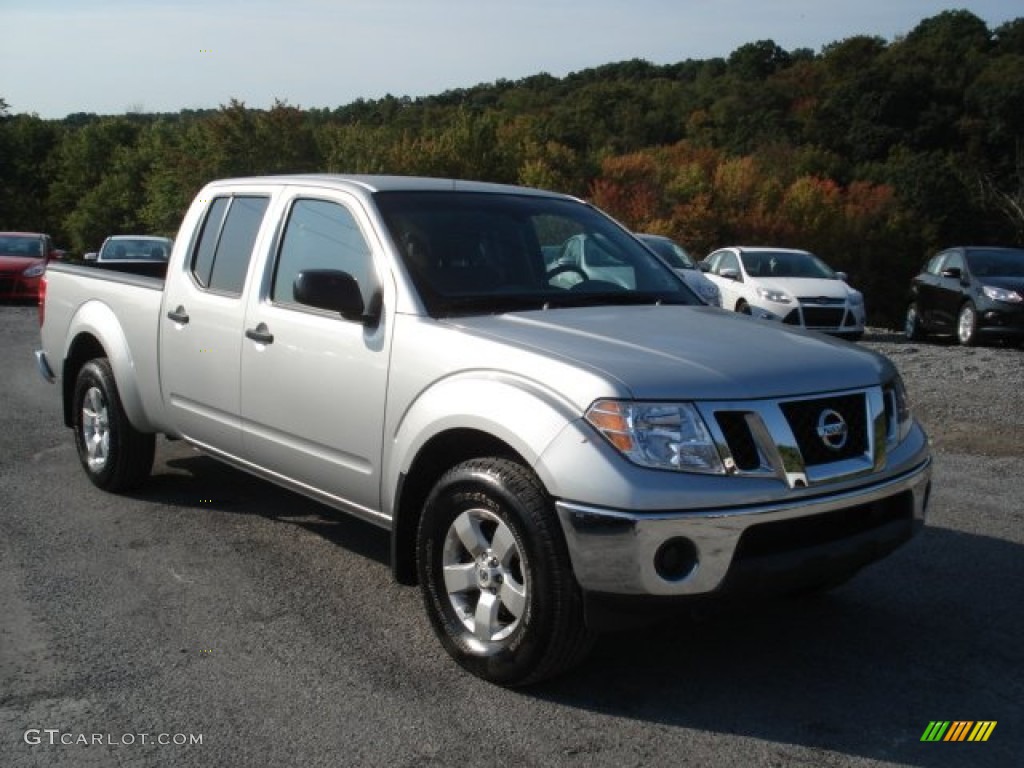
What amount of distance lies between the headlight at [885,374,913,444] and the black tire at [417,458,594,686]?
55.9 inches

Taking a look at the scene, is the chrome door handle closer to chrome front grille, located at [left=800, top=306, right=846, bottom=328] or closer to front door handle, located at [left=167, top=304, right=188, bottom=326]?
front door handle, located at [left=167, top=304, right=188, bottom=326]

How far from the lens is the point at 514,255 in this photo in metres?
5.09

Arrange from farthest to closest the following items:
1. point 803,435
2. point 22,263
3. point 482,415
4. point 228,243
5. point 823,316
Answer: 1. point 22,263
2. point 823,316
3. point 228,243
4. point 482,415
5. point 803,435

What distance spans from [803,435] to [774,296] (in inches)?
563

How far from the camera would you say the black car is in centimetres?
1686

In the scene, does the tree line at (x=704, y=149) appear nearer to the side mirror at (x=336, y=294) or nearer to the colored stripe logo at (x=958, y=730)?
the side mirror at (x=336, y=294)

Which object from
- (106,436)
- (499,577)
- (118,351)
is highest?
(118,351)

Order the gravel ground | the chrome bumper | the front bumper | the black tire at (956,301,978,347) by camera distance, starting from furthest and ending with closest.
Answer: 1. the black tire at (956,301,978,347)
2. the front bumper
3. the gravel ground
4. the chrome bumper

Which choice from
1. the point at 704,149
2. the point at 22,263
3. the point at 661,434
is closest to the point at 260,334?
the point at 661,434

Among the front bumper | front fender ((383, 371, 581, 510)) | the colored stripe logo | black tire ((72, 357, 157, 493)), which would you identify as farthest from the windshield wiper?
the front bumper

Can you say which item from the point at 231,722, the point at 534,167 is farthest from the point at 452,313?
the point at 534,167

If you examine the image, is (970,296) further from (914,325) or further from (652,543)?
(652,543)

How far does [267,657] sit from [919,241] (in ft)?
198

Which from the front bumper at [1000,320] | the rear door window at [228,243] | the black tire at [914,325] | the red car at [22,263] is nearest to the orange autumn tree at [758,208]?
the black tire at [914,325]
